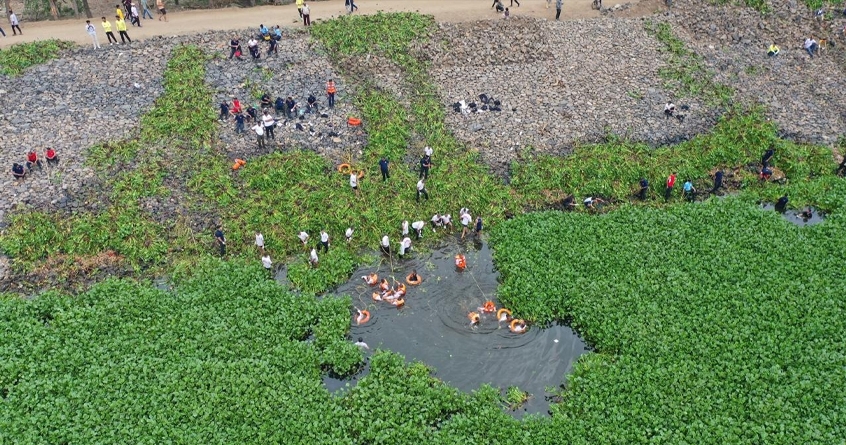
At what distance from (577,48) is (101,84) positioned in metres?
31.6

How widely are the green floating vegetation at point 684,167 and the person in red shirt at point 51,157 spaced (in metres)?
24.8

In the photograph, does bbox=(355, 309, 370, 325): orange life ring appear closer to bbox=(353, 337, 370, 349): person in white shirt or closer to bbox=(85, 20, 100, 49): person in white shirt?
bbox=(353, 337, 370, 349): person in white shirt

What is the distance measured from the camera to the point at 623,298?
29547 mm

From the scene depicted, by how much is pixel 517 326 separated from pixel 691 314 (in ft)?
24.0

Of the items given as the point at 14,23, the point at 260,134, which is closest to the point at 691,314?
the point at 260,134

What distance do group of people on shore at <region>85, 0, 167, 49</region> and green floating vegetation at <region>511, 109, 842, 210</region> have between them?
28.4 metres

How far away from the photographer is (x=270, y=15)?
51188 millimetres

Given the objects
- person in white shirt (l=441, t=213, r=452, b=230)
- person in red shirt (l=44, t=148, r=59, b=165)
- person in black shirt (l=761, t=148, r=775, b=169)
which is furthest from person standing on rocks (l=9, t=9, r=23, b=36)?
person in black shirt (l=761, t=148, r=775, b=169)

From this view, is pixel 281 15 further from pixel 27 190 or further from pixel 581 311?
pixel 581 311

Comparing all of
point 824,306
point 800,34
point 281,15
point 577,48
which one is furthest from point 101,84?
point 800,34

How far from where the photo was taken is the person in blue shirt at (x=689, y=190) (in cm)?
3619

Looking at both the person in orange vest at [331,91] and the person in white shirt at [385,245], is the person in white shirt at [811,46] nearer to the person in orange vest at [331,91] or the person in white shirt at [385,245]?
the person in orange vest at [331,91]

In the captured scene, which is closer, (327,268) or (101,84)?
(327,268)

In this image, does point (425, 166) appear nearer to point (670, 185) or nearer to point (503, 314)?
point (503, 314)
